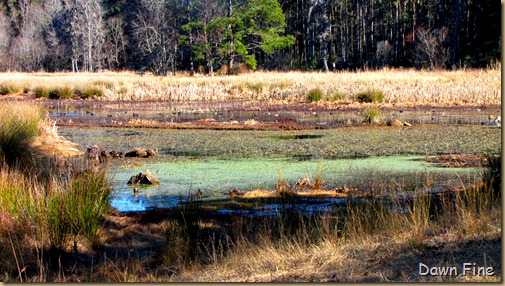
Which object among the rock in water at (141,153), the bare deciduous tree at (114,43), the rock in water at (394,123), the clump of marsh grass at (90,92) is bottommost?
the rock in water at (394,123)

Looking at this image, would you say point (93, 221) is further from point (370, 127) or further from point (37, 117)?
point (370, 127)

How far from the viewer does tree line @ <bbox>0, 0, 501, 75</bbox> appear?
150 ft

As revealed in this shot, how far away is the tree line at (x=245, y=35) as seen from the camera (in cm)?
4572

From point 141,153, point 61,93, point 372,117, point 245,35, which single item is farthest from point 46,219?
point 245,35

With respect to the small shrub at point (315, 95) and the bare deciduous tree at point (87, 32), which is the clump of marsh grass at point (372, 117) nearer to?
the small shrub at point (315, 95)

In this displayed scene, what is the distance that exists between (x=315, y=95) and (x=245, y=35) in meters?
25.1

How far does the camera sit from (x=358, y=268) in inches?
200

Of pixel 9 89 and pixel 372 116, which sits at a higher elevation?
pixel 9 89

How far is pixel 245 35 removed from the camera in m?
51.0

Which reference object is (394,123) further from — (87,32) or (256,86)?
(87,32)

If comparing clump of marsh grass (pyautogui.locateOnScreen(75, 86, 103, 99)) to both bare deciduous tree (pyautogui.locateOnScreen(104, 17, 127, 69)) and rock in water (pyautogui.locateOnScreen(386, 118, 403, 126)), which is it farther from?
bare deciduous tree (pyautogui.locateOnScreen(104, 17, 127, 69))

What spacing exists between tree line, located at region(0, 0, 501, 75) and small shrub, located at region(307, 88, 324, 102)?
15.0 m

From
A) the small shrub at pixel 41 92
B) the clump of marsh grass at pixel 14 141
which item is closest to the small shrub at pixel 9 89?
the small shrub at pixel 41 92

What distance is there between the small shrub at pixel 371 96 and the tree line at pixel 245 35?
14.5 metres
